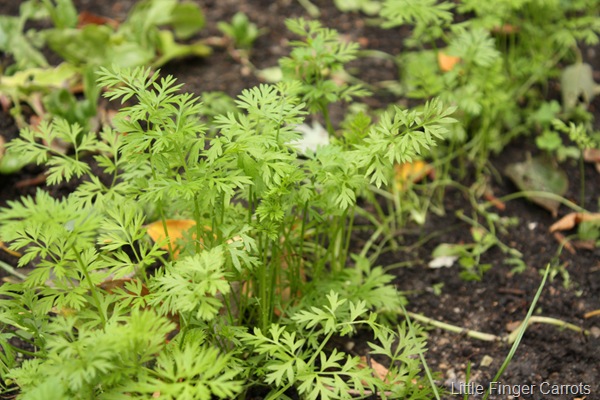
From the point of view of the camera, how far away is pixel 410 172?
9.87 feet

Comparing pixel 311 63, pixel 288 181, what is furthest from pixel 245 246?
pixel 311 63

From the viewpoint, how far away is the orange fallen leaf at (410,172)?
2.93 m

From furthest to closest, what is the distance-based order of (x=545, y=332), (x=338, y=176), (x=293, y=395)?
(x=545, y=332), (x=293, y=395), (x=338, y=176)

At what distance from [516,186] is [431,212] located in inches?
17.0

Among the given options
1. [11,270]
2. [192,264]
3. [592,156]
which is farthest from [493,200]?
[11,270]

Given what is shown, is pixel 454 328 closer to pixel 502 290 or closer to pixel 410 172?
pixel 502 290

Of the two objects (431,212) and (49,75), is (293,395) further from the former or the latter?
(49,75)

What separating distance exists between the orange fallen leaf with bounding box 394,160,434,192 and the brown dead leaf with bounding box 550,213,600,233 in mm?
604

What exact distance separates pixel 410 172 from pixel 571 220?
0.72m

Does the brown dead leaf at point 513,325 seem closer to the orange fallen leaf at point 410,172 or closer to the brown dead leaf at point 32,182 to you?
the orange fallen leaf at point 410,172

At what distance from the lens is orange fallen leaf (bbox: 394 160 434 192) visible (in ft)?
9.60

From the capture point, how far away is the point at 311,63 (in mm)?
2180

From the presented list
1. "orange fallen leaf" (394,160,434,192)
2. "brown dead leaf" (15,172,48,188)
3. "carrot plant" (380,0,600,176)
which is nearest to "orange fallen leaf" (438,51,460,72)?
"carrot plant" (380,0,600,176)

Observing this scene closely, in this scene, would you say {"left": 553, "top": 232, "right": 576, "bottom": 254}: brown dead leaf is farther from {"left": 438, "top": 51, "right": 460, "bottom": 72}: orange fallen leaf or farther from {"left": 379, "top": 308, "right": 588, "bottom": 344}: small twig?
{"left": 438, "top": 51, "right": 460, "bottom": 72}: orange fallen leaf
